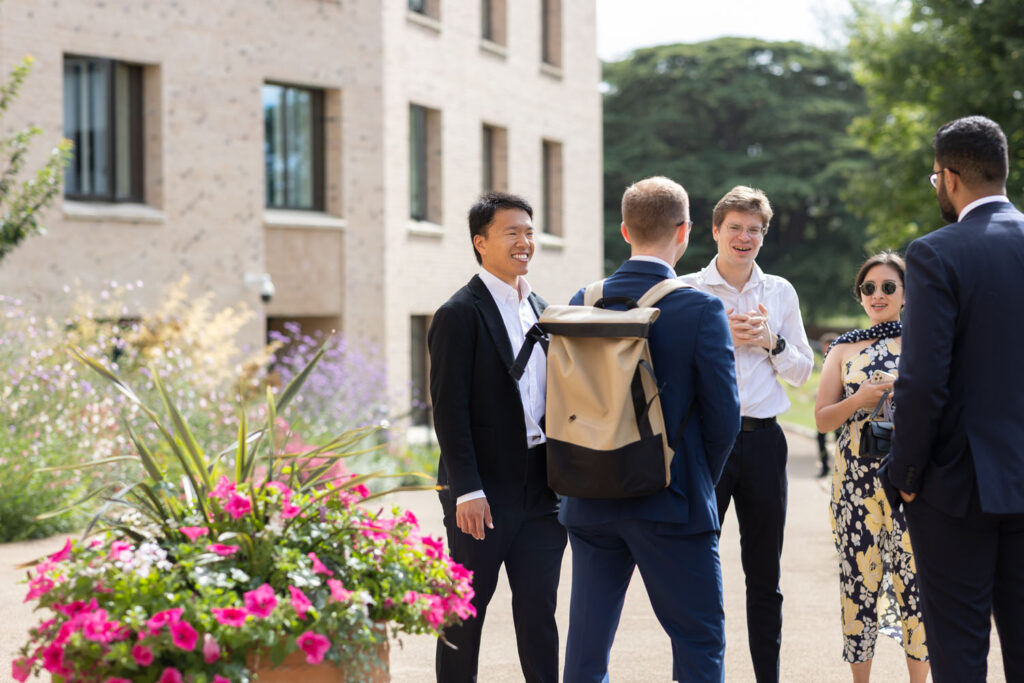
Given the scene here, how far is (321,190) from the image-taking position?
1973 centimetres

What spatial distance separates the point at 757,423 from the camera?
538cm

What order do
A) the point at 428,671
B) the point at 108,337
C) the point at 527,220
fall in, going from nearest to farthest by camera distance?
1. the point at 527,220
2. the point at 428,671
3. the point at 108,337

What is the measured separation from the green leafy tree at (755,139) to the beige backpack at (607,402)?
46057mm

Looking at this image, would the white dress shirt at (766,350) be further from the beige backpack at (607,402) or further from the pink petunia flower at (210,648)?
the pink petunia flower at (210,648)

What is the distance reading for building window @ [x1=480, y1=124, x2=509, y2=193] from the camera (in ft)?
76.4

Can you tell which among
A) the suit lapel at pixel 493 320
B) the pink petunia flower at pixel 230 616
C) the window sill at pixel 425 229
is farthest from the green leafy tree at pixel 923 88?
the pink petunia flower at pixel 230 616

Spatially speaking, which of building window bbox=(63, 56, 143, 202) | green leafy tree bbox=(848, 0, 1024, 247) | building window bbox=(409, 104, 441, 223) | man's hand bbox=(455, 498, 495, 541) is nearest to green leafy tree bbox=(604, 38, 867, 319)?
green leafy tree bbox=(848, 0, 1024, 247)

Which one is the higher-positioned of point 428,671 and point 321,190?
point 321,190

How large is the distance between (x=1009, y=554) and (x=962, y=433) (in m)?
0.40

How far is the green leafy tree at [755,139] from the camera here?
167ft

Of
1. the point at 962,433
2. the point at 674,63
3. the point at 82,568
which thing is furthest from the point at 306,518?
the point at 674,63

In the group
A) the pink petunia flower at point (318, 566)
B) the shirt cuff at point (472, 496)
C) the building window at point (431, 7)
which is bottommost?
the pink petunia flower at point (318, 566)

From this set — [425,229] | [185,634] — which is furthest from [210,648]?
[425,229]

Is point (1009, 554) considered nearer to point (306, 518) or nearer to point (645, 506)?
point (645, 506)
